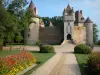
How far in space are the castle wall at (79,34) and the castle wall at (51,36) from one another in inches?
172

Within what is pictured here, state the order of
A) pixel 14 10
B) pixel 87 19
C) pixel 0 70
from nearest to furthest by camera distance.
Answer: pixel 0 70 < pixel 14 10 < pixel 87 19

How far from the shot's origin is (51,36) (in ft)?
216

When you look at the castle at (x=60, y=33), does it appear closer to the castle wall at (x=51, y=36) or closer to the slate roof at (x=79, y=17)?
the castle wall at (x=51, y=36)

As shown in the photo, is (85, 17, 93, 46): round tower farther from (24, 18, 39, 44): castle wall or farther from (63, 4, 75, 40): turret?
(24, 18, 39, 44): castle wall

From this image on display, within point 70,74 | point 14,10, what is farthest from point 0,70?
point 14,10

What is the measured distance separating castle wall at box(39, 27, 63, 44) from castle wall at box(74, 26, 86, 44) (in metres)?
4.36

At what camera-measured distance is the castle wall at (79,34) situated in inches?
2571

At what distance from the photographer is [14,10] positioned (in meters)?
41.8

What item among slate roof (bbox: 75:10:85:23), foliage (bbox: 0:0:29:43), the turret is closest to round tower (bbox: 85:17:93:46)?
slate roof (bbox: 75:10:85:23)

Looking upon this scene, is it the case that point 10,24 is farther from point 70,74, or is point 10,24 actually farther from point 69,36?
point 69,36

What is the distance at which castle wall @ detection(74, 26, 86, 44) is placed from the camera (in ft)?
214

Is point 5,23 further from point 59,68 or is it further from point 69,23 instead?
point 69,23

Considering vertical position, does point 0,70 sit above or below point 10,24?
below

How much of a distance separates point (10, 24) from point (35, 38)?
30.8 m
